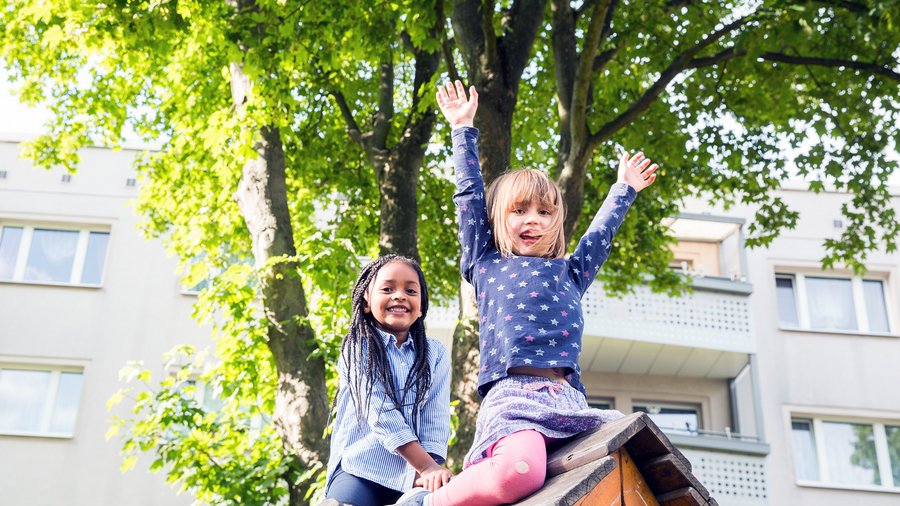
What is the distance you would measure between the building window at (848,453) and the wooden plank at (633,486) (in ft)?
55.2

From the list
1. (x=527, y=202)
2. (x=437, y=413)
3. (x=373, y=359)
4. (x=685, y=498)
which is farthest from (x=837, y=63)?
(x=685, y=498)

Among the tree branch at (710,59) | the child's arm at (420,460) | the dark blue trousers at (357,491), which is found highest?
the tree branch at (710,59)

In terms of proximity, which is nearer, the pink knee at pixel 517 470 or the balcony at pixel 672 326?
the pink knee at pixel 517 470

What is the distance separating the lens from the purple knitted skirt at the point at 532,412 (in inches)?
121

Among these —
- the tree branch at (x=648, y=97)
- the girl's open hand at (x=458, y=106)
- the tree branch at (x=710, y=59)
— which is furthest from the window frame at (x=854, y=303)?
the girl's open hand at (x=458, y=106)

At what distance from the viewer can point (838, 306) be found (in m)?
19.8

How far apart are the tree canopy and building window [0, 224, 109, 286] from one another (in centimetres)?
562

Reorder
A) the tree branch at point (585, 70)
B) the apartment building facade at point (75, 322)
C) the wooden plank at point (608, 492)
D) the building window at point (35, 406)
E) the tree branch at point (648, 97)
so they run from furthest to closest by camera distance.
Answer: the building window at point (35, 406) → the apartment building facade at point (75, 322) → the tree branch at point (648, 97) → the tree branch at point (585, 70) → the wooden plank at point (608, 492)

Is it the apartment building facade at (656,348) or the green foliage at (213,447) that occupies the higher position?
the apartment building facade at (656,348)

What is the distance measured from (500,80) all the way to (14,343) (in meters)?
13.6

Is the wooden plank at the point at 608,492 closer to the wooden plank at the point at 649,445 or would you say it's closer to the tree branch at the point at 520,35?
the wooden plank at the point at 649,445

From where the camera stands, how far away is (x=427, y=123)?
31.7ft

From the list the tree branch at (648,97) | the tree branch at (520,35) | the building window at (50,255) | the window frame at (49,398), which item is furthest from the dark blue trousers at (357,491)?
the building window at (50,255)

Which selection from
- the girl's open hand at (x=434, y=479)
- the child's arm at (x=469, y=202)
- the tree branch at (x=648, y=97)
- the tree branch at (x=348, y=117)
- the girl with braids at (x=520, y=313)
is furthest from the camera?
the tree branch at (x=348, y=117)
